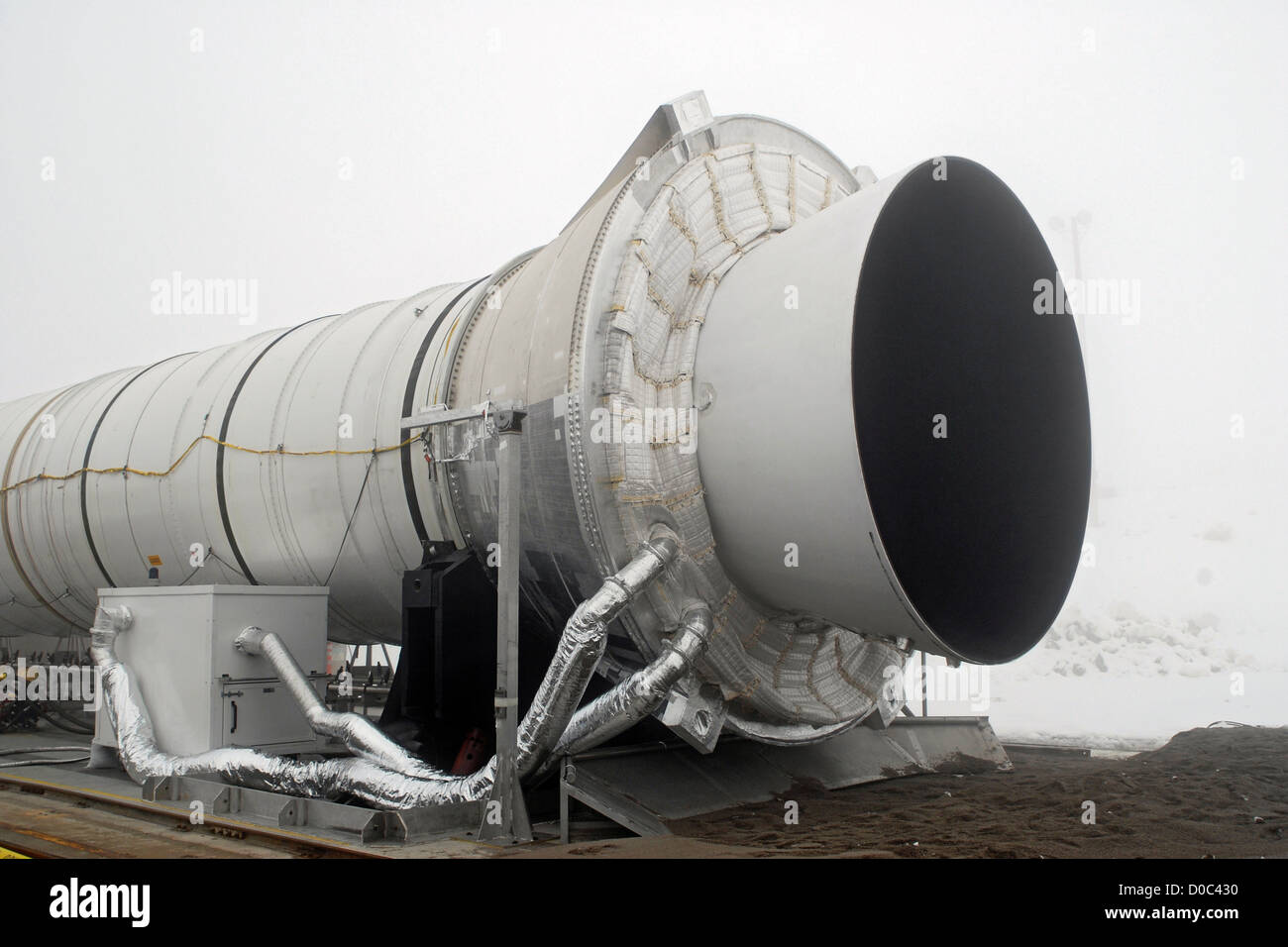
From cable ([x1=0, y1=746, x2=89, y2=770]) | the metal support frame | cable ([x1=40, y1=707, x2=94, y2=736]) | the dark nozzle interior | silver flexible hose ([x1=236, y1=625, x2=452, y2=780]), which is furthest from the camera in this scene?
→ cable ([x1=40, y1=707, x2=94, y2=736])

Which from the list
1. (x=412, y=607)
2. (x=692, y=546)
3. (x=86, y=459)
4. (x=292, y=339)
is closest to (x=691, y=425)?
(x=692, y=546)

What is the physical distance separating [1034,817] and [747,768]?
138cm

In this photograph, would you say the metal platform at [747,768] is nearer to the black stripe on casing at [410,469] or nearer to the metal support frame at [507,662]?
the metal support frame at [507,662]

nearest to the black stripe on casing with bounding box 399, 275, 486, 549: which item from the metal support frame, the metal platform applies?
the metal support frame

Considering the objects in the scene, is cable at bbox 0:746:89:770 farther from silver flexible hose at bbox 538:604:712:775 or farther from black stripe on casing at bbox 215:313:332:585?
silver flexible hose at bbox 538:604:712:775

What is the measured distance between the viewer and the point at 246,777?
5.58 meters

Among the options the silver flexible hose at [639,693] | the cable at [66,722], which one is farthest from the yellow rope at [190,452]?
the cable at [66,722]

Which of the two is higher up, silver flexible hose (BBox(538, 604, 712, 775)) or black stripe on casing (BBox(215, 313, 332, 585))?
black stripe on casing (BBox(215, 313, 332, 585))

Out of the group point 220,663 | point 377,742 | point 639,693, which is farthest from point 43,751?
point 639,693

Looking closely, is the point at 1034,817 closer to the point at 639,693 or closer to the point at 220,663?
the point at 639,693

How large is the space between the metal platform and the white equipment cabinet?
2241 millimetres

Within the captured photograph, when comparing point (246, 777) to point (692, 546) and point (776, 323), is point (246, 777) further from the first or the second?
point (776, 323)

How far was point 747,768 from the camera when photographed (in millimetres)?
5336

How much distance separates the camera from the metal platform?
461 centimetres
